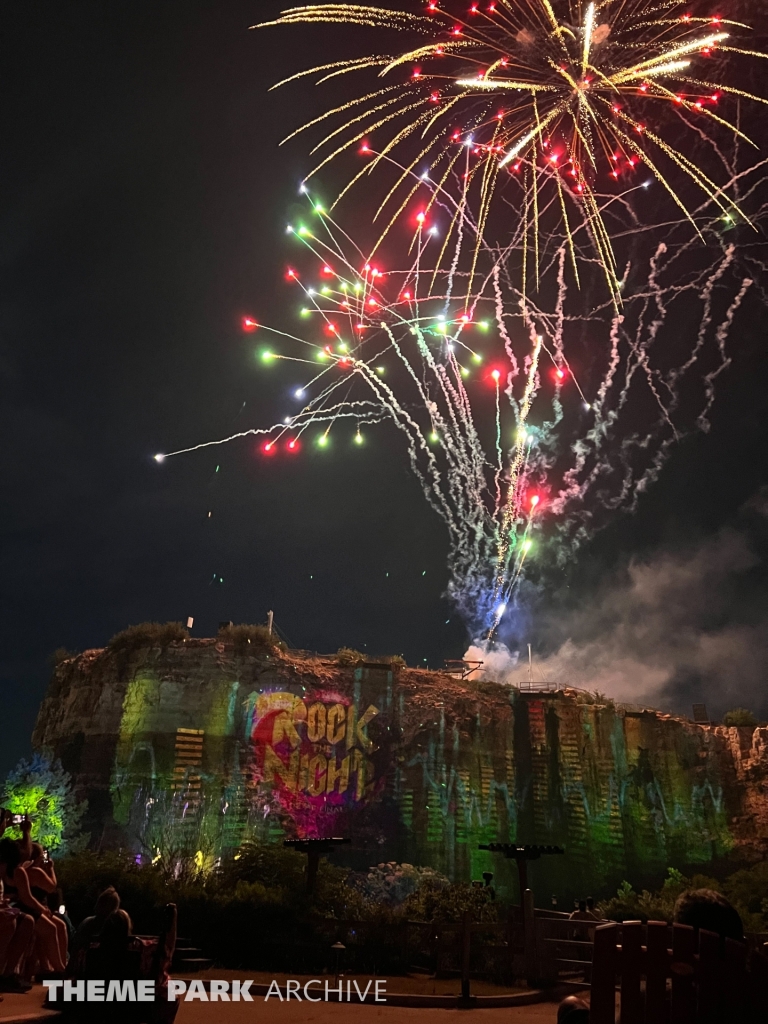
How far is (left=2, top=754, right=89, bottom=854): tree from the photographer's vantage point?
87.3ft

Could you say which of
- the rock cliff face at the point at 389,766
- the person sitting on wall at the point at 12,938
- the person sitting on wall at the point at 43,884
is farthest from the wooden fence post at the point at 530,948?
the rock cliff face at the point at 389,766

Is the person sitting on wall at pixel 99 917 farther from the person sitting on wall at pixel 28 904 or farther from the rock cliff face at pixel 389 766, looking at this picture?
the rock cliff face at pixel 389 766

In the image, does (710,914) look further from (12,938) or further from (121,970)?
(12,938)

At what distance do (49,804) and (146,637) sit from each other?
7.35 meters

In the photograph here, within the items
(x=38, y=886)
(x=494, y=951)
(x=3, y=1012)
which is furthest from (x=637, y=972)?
(x=494, y=951)

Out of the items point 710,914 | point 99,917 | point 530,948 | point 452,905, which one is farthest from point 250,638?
point 710,914

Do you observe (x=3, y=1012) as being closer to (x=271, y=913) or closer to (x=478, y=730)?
(x=271, y=913)

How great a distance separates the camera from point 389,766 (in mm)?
29625

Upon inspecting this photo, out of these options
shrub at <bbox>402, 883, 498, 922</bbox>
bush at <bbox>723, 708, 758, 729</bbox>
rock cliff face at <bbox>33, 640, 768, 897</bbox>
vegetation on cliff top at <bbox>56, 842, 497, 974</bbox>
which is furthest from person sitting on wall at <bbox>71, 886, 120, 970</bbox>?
bush at <bbox>723, 708, 758, 729</bbox>

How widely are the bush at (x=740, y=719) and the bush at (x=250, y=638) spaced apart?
72.8 feet

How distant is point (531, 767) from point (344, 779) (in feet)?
29.3

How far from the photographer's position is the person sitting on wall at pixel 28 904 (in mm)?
6547

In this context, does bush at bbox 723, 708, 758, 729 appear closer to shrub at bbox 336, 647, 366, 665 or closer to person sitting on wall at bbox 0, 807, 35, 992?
shrub at bbox 336, 647, 366, 665

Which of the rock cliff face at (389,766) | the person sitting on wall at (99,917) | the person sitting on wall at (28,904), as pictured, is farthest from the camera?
the rock cliff face at (389,766)
